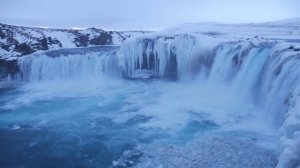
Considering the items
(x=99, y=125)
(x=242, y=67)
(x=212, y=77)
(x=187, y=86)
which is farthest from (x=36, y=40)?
(x=242, y=67)

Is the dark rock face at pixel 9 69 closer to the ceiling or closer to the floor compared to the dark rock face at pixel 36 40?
closer to the floor

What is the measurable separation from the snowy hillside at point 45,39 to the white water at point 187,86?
5.70 metres

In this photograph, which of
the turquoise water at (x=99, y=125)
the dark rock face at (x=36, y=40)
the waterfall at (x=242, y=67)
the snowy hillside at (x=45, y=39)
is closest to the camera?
the waterfall at (x=242, y=67)

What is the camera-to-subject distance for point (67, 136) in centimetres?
874

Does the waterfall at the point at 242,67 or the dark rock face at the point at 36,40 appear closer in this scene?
the waterfall at the point at 242,67

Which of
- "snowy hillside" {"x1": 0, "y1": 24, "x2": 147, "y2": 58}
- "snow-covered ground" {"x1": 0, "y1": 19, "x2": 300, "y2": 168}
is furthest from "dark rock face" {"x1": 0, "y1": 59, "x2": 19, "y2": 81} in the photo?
"snowy hillside" {"x1": 0, "y1": 24, "x2": 147, "y2": 58}

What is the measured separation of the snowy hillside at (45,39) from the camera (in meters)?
25.7

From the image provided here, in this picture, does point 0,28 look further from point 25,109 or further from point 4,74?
point 25,109

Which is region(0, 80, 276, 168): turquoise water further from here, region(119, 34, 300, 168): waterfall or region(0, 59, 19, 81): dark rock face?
region(0, 59, 19, 81): dark rock face

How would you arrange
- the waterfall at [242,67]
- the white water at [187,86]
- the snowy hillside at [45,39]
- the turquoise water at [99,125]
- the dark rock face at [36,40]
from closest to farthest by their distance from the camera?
1. the waterfall at [242,67]
2. the turquoise water at [99,125]
3. the white water at [187,86]
4. the dark rock face at [36,40]
5. the snowy hillside at [45,39]

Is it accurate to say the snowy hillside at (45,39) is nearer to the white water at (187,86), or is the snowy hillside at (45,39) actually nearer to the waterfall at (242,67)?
the white water at (187,86)

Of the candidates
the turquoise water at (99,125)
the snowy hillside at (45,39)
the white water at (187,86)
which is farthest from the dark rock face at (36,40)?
the turquoise water at (99,125)

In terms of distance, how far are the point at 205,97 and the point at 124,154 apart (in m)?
5.94

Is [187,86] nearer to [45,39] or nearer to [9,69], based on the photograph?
[9,69]
